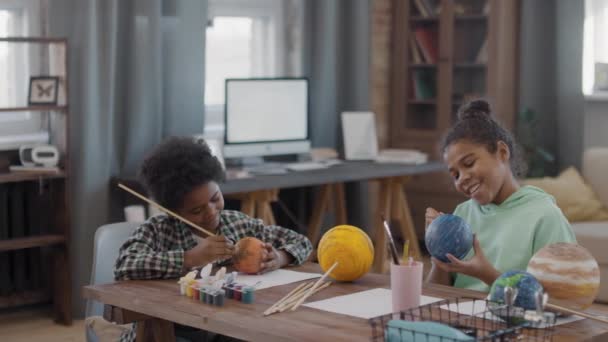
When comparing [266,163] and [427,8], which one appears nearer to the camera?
[266,163]

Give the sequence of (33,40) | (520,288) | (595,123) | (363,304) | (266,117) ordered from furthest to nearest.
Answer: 1. (595,123)
2. (266,117)
3. (33,40)
4. (363,304)
5. (520,288)

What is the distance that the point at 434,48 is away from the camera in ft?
20.1

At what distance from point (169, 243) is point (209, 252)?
0.23 meters

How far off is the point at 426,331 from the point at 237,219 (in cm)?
110

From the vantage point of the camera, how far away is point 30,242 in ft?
13.7

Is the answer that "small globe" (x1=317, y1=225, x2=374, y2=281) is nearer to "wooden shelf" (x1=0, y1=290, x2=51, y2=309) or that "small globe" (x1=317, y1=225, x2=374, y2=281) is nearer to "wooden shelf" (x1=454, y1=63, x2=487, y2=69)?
"wooden shelf" (x1=0, y1=290, x2=51, y2=309)

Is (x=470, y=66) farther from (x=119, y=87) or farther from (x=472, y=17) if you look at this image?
(x=119, y=87)

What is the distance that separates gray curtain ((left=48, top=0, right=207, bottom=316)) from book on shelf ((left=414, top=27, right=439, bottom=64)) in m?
1.75

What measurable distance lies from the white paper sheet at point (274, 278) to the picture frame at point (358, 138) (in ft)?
10.1

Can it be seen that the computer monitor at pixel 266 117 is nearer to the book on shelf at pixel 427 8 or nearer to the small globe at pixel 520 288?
the book on shelf at pixel 427 8

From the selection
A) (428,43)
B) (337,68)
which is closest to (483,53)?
(428,43)

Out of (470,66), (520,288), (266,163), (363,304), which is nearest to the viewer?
(520,288)

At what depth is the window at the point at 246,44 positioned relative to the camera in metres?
5.33

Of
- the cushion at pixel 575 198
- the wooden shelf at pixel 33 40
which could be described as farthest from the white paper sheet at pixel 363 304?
the cushion at pixel 575 198
